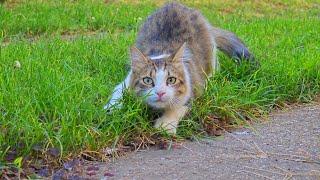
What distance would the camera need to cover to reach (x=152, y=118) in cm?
445

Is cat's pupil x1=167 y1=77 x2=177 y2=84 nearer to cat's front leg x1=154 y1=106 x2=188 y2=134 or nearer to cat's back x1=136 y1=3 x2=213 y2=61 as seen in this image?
cat's front leg x1=154 y1=106 x2=188 y2=134

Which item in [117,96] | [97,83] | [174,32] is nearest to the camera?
[117,96]

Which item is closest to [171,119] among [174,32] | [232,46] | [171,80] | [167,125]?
[167,125]

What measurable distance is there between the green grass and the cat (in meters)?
0.10

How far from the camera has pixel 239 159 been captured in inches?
156

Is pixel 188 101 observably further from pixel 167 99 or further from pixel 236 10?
pixel 236 10

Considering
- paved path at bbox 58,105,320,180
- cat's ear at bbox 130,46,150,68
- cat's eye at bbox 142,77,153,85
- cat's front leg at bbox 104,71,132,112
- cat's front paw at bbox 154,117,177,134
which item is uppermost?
cat's ear at bbox 130,46,150,68

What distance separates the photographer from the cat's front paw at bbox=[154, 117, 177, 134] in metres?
4.28

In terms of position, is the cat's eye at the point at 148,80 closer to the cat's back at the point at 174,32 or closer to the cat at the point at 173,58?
the cat at the point at 173,58

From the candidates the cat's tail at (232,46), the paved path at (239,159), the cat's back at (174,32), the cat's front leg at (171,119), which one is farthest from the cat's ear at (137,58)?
the cat's tail at (232,46)

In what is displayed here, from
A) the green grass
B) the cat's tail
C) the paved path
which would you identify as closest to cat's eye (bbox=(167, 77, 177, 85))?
the green grass

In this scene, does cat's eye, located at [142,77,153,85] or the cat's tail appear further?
the cat's tail

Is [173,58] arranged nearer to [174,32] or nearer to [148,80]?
[148,80]

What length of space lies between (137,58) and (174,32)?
0.92 meters
